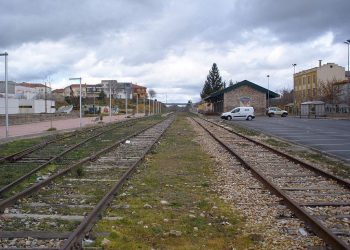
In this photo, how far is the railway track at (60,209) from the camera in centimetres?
610

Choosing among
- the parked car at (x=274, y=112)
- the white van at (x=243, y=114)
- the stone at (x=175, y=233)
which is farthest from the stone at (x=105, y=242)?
the parked car at (x=274, y=112)

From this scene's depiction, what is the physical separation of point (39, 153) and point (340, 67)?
10432cm

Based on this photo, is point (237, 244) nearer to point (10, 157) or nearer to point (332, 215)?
point (332, 215)

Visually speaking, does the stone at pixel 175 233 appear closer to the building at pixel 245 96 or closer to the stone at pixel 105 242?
the stone at pixel 105 242

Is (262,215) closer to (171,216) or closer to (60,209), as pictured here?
(171,216)

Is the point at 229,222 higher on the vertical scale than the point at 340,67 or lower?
lower

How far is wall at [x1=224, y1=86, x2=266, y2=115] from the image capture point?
78.6 m

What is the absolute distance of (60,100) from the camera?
108375mm

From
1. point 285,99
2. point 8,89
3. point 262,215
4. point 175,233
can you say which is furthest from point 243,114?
point 285,99

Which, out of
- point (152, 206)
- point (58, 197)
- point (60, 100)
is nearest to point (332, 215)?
point (152, 206)

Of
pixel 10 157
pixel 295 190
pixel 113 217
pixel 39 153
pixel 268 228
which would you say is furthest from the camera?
pixel 39 153

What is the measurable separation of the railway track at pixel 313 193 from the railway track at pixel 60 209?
3034 millimetres

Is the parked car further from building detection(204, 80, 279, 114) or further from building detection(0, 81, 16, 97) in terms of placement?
building detection(0, 81, 16, 97)

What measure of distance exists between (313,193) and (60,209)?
15.7ft
